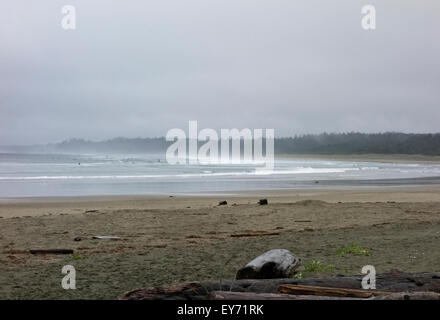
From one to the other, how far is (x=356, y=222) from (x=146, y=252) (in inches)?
290

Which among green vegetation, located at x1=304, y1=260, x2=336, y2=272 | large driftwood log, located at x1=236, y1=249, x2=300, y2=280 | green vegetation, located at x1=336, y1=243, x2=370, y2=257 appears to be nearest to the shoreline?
green vegetation, located at x1=336, y1=243, x2=370, y2=257

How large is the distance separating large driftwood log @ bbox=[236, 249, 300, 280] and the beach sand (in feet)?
2.53

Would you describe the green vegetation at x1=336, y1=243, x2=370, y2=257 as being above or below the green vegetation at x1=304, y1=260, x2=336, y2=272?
below

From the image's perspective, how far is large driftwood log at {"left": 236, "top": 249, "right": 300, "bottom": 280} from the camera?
706 cm

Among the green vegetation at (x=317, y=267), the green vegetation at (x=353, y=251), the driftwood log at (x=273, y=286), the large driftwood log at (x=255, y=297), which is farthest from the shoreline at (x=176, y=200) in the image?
the large driftwood log at (x=255, y=297)

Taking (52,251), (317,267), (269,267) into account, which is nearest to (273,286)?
(269,267)

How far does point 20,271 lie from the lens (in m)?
8.62

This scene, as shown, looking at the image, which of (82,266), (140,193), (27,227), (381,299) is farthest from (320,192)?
(381,299)

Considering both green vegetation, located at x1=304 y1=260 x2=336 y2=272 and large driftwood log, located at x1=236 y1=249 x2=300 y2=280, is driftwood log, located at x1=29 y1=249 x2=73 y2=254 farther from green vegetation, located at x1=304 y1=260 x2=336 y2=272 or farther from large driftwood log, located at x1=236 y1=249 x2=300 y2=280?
green vegetation, located at x1=304 y1=260 x2=336 y2=272

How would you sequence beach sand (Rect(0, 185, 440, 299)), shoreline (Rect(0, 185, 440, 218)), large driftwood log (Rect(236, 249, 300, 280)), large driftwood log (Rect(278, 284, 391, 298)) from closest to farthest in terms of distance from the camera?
large driftwood log (Rect(278, 284, 391, 298)) < large driftwood log (Rect(236, 249, 300, 280)) < beach sand (Rect(0, 185, 440, 299)) < shoreline (Rect(0, 185, 440, 218))
